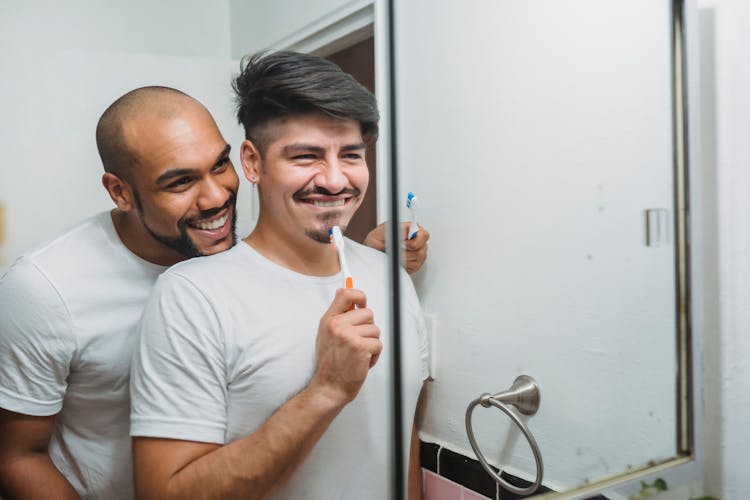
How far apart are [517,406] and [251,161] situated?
1.76 ft

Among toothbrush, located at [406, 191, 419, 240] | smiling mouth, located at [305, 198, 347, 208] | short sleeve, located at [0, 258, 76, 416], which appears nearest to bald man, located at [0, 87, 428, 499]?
short sleeve, located at [0, 258, 76, 416]

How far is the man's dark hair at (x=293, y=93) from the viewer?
0.64 m

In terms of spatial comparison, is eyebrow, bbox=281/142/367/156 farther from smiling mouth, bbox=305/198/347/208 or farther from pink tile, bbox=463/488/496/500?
pink tile, bbox=463/488/496/500

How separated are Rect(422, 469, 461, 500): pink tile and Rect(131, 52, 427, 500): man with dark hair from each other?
3.5 inches

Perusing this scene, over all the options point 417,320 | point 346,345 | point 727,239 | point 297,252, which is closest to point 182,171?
point 297,252

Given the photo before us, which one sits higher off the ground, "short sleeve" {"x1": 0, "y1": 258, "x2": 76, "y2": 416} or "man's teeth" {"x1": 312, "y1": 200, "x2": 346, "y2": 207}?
"man's teeth" {"x1": 312, "y1": 200, "x2": 346, "y2": 207}

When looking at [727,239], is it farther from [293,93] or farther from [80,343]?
[80,343]

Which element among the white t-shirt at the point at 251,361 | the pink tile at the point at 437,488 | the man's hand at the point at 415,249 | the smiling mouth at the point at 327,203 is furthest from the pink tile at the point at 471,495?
the smiling mouth at the point at 327,203

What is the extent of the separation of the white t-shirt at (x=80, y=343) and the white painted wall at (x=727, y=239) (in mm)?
827

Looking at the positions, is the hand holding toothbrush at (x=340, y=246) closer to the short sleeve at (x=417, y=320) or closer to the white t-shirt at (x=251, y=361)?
the white t-shirt at (x=251, y=361)

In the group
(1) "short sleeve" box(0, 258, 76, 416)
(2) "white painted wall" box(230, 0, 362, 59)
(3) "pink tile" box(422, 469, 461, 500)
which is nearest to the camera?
(1) "short sleeve" box(0, 258, 76, 416)

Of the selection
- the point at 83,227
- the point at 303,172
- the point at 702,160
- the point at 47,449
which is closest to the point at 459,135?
the point at 303,172

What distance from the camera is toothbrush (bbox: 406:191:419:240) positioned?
798 mm

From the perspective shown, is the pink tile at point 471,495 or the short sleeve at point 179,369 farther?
the pink tile at point 471,495
